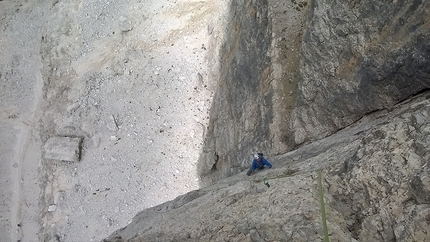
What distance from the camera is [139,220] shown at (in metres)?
10.2

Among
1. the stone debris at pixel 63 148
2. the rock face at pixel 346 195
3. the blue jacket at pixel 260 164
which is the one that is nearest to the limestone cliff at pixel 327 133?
the rock face at pixel 346 195

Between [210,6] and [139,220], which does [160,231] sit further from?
[210,6]

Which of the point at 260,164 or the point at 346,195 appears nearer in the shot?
the point at 346,195

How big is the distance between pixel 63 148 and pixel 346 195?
11986 mm

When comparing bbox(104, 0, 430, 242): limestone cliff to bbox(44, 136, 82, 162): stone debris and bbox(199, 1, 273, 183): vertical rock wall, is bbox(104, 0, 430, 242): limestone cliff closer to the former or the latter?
bbox(199, 1, 273, 183): vertical rock wall

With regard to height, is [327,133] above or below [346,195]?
above

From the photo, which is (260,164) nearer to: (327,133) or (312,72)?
(327,133)

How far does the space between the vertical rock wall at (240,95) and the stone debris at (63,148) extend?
494 centimetres

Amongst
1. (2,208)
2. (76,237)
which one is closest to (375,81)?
(76,237)

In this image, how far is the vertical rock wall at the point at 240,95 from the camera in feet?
35.4

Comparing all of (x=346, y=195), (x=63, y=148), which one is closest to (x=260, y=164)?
(x=346, y=195)

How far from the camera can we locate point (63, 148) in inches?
599

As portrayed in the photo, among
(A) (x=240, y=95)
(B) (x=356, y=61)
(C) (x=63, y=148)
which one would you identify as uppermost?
(C) (x=63, y=148)

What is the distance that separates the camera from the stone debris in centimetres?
1507
